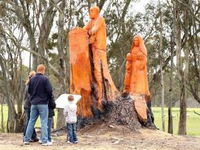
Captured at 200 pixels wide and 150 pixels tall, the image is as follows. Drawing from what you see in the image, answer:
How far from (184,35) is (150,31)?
427 centimetres

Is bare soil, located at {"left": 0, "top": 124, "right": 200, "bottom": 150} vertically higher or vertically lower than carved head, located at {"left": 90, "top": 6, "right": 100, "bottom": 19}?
lower

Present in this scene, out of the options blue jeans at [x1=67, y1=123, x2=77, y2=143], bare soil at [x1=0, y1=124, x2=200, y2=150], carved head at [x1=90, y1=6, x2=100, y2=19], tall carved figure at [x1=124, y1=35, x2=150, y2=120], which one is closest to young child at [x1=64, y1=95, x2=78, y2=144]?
blue jeans at [x1=67, y1=123, x2=77, y2=143]

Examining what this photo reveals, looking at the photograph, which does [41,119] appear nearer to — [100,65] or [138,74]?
[100,65]

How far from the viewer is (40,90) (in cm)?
1086

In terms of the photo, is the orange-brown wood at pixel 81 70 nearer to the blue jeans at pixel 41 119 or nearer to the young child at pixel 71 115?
the young child at pixel 71 115

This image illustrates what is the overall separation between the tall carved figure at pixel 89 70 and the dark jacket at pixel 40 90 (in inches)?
142

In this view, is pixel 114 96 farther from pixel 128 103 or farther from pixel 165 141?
pixel 165 141

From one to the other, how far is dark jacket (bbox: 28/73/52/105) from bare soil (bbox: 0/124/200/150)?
0.96 m

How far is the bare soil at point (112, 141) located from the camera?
10.9 m

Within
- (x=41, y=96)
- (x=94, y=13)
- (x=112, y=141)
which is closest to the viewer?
(x=41, y=96)

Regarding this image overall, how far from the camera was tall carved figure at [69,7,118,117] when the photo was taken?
47.9 ft

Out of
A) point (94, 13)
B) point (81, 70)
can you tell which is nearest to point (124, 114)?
point (81, 70)

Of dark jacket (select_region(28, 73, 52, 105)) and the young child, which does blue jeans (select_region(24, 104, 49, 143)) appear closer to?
dark jacket (select_region(28, 73, 52, 105))

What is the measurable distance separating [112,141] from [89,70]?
9.11 feet
